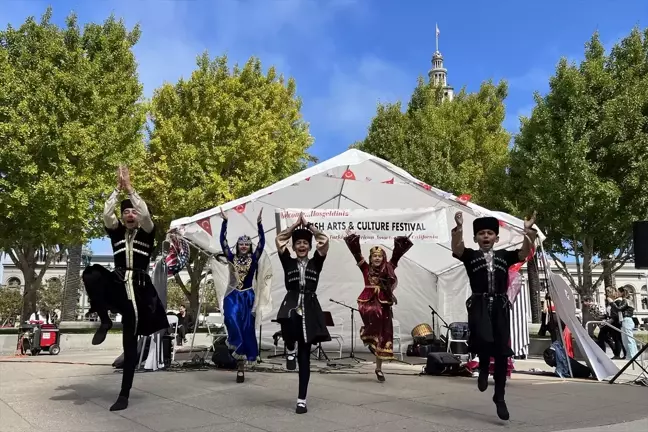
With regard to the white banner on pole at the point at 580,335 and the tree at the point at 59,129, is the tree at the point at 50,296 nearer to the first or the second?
the tree at the point at 59,129

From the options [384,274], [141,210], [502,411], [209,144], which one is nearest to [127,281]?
[141,210]

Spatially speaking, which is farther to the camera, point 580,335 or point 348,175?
point 348,175

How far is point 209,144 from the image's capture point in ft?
71.4

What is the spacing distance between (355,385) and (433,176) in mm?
17968

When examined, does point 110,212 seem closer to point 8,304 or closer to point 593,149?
point 593,149

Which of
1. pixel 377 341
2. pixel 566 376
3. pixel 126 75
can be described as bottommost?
pixel 566 376

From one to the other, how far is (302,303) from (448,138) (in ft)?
70.4

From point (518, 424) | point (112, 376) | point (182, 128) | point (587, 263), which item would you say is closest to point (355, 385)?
point (518, 424)

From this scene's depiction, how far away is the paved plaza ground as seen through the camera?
193 inches

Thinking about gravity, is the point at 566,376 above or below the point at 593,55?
below

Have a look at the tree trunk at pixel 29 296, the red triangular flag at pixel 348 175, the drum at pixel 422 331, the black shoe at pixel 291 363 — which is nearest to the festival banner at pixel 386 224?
the red triangular flag at pixel 348 175

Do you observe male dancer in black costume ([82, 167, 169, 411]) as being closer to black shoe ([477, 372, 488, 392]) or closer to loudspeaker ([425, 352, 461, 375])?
black shoe ([477, 372, 488, 392])

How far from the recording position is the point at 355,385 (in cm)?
771

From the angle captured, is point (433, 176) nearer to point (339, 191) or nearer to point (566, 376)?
point (339, 191)
